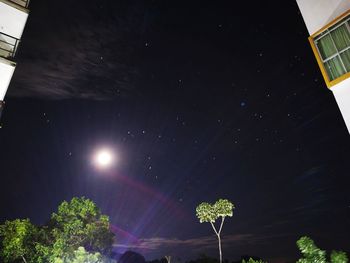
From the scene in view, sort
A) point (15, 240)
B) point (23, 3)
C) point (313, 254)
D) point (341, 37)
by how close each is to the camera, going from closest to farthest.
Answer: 1. point (313, 254)
2. point (341, 37)
3. point (23, 3)
4. point (15, 240)

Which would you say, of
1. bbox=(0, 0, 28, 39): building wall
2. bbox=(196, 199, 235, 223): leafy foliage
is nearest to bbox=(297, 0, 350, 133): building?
bbox=(0, 0, 28, 39): building wall

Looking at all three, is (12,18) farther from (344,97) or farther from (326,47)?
(344,97)

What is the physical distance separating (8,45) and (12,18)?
1113 millimetres

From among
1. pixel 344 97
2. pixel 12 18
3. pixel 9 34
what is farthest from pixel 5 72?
pixel 344 97

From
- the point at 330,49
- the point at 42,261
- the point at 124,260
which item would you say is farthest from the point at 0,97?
the point at 124,260

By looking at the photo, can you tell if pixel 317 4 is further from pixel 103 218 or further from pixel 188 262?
pixel 188 262

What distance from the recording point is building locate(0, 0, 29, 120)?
10.8 metres

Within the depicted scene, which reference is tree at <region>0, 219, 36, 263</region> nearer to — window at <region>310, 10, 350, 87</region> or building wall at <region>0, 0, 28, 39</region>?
building wall at <region>0, 0, 28, 39</region>

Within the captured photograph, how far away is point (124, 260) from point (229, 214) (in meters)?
45.5

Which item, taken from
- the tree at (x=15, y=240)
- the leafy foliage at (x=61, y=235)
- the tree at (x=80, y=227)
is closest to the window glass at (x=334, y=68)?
the leafy foliage at (x=61, y=235)

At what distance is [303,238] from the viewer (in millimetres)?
9688

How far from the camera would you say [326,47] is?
37.0 ft

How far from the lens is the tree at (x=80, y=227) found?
28.9 metres

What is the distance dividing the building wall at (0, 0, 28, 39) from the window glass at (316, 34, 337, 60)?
39.1ft
